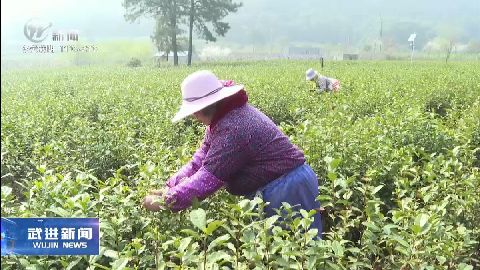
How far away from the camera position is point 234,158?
254cm

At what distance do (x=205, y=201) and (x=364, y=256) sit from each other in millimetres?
905

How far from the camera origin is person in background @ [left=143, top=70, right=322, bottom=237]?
2.46 m

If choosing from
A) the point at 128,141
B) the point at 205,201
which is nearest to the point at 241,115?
the point at 205,201

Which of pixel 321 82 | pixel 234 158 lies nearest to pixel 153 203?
pixel 234 158

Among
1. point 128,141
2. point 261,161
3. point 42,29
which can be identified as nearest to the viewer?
point 42,29

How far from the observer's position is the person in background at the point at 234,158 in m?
2.46

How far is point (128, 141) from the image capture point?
4.64 m

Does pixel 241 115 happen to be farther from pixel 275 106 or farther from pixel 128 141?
pixel 275 106

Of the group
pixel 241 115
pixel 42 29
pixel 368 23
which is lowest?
Answer: pixel 241 115

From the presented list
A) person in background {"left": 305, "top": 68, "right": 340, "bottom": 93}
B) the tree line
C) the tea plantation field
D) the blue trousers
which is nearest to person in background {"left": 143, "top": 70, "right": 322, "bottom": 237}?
the blue trousers

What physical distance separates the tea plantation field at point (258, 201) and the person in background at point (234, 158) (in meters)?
0.12

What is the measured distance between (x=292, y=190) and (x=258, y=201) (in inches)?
33.6

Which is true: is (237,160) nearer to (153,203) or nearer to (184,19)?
(153,203)

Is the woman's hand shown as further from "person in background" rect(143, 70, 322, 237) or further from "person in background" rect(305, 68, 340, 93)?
"person in background" rect(305, 68, 340, 93)
